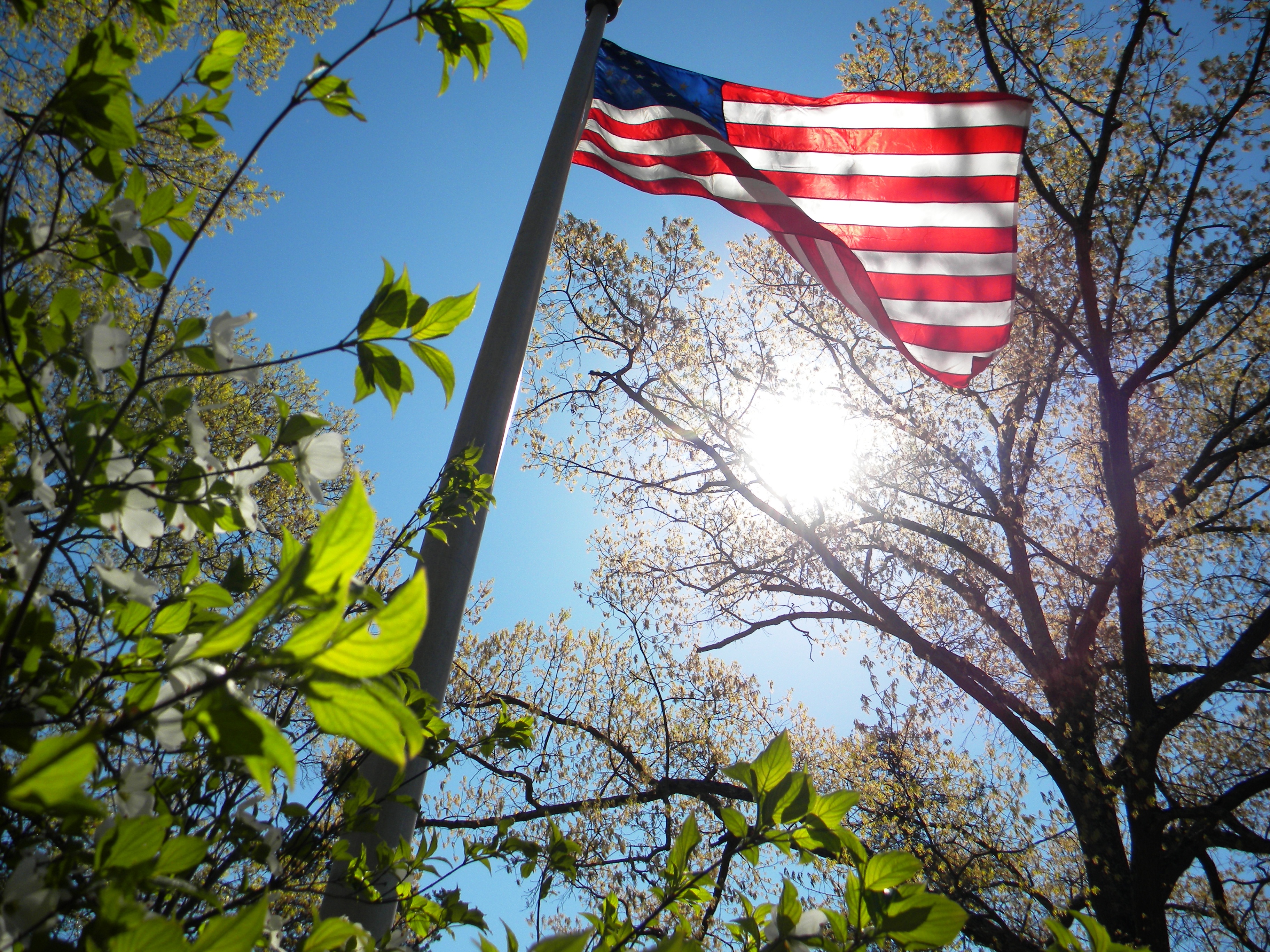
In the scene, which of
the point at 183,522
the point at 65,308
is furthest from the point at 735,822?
the point at 65,308

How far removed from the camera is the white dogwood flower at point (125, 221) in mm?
809

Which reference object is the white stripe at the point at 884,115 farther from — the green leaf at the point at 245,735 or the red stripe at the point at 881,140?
the green leaf at the point at 245,735

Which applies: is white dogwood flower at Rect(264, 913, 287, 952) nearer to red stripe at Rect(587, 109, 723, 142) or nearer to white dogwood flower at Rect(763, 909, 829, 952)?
white dogwood flower at Rect(763, 909, 829, 952)

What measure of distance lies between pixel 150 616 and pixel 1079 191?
11.5m

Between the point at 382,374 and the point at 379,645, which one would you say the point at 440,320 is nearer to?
the point at 382,374

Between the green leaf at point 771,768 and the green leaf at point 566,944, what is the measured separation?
36 centimetres

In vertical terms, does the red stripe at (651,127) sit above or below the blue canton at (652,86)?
below

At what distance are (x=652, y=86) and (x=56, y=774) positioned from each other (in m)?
5.70

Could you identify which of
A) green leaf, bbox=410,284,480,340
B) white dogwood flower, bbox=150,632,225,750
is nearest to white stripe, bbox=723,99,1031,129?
green leaf, bbox=410,284,480,340

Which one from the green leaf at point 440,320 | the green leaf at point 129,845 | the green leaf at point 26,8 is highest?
the green leaf at point 26,8

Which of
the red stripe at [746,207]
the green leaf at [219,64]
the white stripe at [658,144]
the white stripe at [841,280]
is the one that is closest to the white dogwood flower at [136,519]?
the green leaf at [219,64]

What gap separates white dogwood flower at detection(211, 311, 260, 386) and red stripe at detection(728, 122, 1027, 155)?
16.8ft

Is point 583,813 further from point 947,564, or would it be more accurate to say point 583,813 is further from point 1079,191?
point 1079,191

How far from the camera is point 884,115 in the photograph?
5000 millimetres
